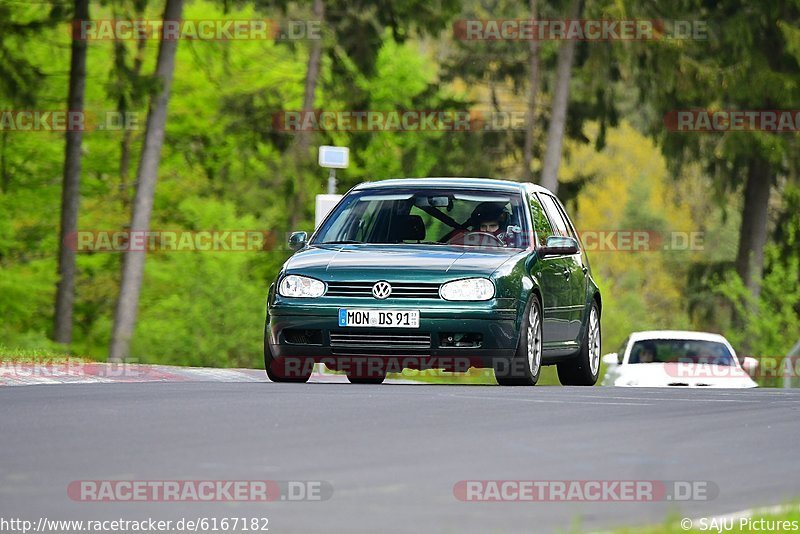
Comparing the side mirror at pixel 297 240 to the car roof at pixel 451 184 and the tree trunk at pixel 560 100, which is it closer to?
the car roof at pixel 451 184

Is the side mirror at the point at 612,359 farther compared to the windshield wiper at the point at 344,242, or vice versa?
the side mirror at the point at 612,359

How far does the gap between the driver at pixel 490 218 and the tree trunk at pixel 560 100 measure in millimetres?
23650

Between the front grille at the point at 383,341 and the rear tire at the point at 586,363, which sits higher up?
the front grille at the point at 383,341

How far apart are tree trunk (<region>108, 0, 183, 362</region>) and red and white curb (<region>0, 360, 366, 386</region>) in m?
16.5

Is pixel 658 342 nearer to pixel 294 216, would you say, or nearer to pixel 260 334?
pixel 260 334

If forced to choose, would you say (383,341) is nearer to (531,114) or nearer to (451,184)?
(451,184)

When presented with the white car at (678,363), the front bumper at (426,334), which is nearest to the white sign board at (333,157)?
the white car at (678,363)

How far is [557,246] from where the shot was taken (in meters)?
15.6

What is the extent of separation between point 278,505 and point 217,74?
42650 millimetres

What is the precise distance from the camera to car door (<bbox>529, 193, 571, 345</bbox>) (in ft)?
50.8

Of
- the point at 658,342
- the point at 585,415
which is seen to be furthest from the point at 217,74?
the point at 585,415

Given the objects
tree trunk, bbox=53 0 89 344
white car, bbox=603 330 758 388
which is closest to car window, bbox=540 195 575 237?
white car, bbox=603 330 758 388

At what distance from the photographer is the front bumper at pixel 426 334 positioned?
14.3 metres

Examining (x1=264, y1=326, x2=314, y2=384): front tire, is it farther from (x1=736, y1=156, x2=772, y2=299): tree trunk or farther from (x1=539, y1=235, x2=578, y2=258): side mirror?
(x1=736, y1=156, x2=772, y2=299): tree trunk
